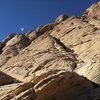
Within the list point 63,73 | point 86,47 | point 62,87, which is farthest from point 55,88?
point 86,47

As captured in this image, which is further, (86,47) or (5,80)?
(86,47)

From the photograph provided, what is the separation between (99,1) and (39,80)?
38.1m

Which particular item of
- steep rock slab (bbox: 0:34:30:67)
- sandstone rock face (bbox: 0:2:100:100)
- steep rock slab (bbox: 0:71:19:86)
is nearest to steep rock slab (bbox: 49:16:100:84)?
sandstone rock face (bbox: 0:2:100:100)

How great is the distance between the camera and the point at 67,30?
93.6 feet

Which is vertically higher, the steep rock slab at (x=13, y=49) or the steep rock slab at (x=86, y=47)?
the steep rock slab at (x=13, y=49)

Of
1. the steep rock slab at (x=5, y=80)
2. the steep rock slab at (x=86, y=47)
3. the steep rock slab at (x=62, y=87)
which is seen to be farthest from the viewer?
the steep rock slab at (x=5, y=80)

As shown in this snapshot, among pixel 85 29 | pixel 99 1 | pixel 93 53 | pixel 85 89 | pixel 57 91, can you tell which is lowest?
pixel 85 89

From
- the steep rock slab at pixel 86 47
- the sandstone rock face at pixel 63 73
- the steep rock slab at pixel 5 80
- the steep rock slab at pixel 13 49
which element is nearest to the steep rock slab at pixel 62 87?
the sandstone rock face at pixel 63 73

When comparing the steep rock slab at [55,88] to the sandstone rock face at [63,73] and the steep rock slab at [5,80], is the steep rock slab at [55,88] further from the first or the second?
the steep rock slab at [5,80]

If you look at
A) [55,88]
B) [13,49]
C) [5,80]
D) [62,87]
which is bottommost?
[62,87]

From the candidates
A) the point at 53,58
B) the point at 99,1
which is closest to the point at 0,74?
the point at 53,58

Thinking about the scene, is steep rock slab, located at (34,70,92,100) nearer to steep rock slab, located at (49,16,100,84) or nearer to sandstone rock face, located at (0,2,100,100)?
sandstone rock face, located at (0,2,100,100)

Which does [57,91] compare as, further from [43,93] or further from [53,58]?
[53,58]

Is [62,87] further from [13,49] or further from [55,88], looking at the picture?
[13,49]
